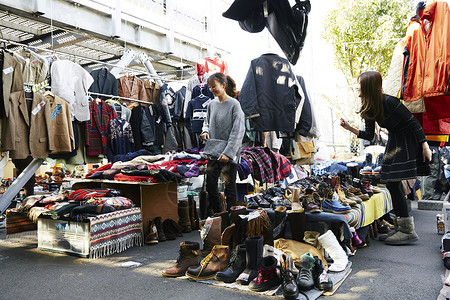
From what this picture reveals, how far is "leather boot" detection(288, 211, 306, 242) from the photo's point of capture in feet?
9.04

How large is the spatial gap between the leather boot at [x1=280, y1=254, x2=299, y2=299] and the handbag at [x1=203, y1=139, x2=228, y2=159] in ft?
4.26

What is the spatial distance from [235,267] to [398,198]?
1761mm

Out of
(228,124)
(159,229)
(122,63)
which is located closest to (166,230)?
(159,229)

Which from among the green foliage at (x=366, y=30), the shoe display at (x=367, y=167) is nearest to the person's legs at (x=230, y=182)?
the shoe display at (x=367, y=167)

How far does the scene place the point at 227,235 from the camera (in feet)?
8.69

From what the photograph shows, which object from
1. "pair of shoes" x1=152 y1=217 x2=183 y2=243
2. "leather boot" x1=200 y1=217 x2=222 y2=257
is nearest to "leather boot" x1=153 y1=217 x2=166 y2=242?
"pair of shoes" x1=152 y1=217 x2=183 y2=243

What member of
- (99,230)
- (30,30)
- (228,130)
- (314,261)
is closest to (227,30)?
(30,30)

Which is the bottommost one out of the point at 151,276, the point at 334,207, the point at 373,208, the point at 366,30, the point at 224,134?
the point at 151,276

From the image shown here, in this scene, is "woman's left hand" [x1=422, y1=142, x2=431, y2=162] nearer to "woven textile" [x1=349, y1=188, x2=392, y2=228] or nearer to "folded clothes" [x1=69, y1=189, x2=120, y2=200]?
"woven textile" [x1=349, y1=188, x2=392, y2=228]

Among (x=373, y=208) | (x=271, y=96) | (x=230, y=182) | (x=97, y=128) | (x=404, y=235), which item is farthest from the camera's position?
(x=97, y=128)

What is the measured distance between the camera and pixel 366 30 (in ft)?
41.1

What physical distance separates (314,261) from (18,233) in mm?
3190

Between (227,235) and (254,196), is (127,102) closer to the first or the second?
(254,196)

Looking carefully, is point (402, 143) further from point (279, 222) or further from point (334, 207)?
point (279, 222)
